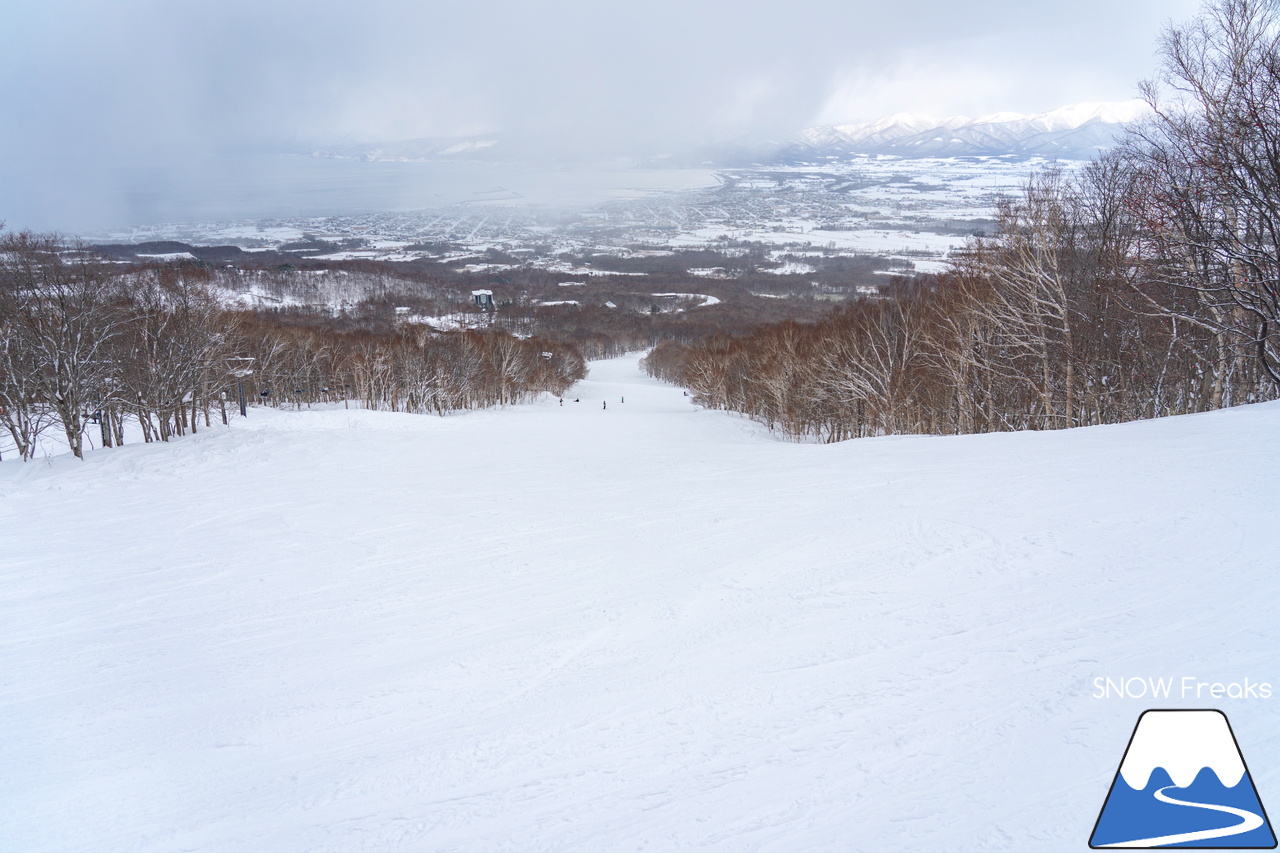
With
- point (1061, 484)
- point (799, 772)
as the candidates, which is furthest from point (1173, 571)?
point (799, 772)

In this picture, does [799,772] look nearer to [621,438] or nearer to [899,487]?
[899,487]

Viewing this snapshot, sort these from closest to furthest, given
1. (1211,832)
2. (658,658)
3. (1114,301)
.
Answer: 1. (1211,832)
2. (658,658)
3. (1114,301)

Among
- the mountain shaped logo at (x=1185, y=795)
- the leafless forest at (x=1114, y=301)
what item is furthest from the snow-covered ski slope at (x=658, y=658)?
the leafless forest at (x=1114, y=301)

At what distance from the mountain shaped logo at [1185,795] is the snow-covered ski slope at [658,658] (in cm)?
10

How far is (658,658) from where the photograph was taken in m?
4.98

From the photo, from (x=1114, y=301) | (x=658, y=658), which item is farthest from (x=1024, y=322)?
(x=658, y=658)

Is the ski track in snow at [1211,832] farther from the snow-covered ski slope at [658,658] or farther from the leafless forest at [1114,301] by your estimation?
the leafless forest at [1114,301]

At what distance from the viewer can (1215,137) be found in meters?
10.1

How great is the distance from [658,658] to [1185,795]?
3.31 metres

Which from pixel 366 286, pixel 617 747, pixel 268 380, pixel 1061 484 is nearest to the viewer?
pixel 617 747

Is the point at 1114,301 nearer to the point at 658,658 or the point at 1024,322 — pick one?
the point at 1024,322

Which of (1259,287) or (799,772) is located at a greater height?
(1259,287)

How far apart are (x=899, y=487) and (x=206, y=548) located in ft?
33.7

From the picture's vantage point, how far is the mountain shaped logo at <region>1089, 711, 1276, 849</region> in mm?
2541
